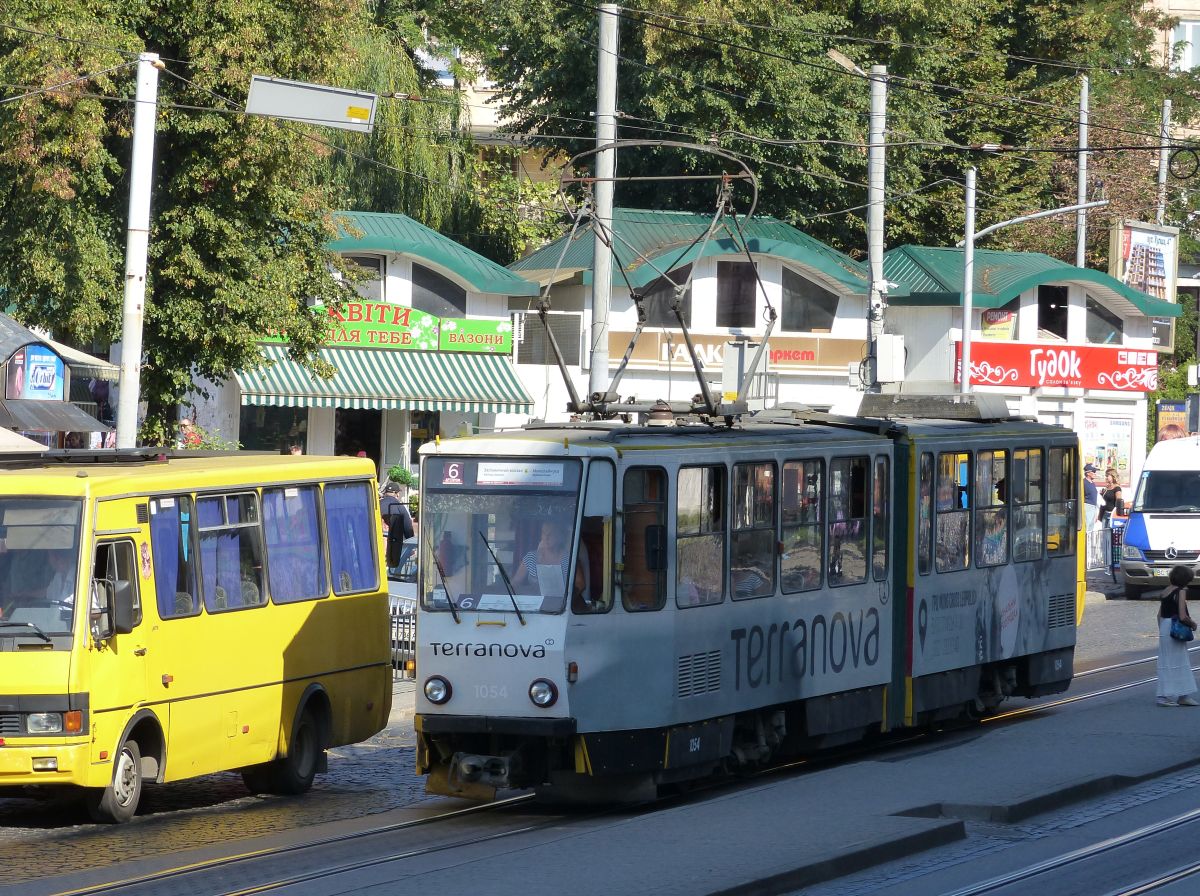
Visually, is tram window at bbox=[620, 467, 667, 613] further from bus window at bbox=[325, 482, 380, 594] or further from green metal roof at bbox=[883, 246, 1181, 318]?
green metal roof at bbox=[883, 246, 1181, 318]

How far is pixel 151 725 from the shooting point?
491 inches

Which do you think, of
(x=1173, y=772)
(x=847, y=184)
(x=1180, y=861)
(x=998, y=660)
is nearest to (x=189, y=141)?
(x=998, y=660)

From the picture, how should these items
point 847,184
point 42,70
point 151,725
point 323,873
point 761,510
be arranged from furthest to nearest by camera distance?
point 847,184 < point 42,70 < point 761,510 < point 151,725 < point 323,873

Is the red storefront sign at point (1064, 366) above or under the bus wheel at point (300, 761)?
above

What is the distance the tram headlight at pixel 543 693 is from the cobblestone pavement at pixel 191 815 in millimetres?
1797

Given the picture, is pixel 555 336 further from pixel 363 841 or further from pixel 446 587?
pixel 363 841

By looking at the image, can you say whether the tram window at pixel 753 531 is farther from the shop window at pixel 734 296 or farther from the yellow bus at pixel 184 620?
the shop window at pixel 734 296

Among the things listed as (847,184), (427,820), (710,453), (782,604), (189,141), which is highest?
(847,184)

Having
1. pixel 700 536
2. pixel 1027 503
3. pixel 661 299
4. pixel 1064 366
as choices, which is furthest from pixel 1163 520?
pixel 1064 366

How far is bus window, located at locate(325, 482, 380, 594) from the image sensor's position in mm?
14672

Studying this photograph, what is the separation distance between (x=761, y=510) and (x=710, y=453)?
891 mm

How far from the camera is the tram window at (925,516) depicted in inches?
633

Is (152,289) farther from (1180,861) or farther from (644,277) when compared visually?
(644,277)

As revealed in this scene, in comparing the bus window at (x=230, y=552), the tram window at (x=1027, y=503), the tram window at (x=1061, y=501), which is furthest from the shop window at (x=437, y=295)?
the bus window at (x=230, y=552)
